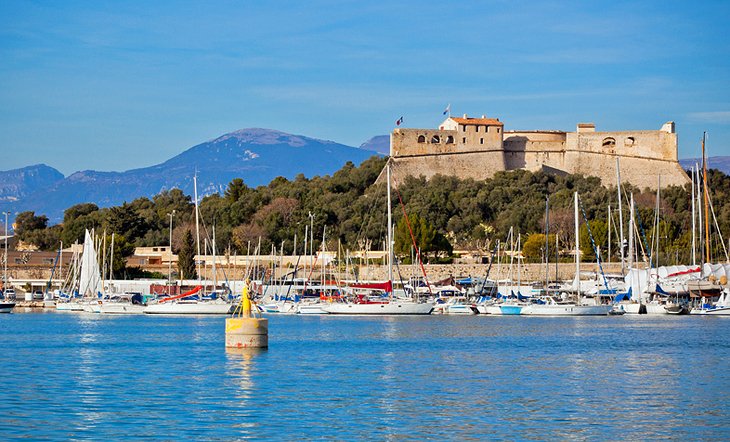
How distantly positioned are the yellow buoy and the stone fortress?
54.3 metres

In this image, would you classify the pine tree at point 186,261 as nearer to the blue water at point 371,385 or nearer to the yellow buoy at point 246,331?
the blue water at point 371,385

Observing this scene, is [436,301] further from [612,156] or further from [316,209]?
[612,156]

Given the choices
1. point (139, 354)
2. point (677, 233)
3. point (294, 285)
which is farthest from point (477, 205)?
point (139, 354)

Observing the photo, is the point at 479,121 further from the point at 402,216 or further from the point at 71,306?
the point at 71,306

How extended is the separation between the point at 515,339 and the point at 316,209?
4301 centimetres

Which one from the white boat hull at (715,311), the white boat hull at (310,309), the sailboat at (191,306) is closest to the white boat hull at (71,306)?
the sailboat at (191,306)

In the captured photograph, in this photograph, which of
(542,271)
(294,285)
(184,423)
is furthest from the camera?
(542,271)

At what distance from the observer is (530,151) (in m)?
85.1

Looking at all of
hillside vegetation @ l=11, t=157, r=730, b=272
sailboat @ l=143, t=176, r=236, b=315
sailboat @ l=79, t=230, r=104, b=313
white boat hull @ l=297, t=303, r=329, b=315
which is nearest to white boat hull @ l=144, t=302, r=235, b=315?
sailboat @ l=143, t=176, r=236, b=315

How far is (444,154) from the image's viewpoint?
274ft

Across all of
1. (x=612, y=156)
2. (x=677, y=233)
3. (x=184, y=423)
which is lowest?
(x=184, y=423)

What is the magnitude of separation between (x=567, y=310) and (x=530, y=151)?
40.6 metres

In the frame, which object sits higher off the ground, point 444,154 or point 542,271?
point 444,154

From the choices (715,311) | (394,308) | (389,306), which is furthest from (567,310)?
(389,306)
